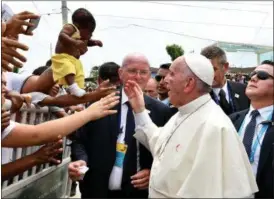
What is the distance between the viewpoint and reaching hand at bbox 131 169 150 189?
2758mm

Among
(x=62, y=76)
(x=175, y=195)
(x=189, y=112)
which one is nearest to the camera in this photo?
(x=175, y=195)

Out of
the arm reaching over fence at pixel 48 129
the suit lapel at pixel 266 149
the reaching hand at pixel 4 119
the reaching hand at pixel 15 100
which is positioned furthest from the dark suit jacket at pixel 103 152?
the reaching hand at pixel 4 119

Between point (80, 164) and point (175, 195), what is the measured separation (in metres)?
0.85

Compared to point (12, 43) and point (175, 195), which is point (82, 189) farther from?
point (12, 43)

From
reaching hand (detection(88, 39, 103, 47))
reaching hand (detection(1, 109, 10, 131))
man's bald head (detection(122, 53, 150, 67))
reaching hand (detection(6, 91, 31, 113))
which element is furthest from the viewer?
reaching hand (detection(88, 39, 103, 47))

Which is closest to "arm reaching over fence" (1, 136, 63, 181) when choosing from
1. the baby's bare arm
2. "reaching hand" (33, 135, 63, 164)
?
"reaching hand" (33, 135, 63, 164)

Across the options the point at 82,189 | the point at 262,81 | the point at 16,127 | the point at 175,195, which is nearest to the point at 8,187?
the point at 82,189

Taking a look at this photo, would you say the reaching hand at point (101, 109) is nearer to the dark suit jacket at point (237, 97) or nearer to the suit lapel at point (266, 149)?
the suit lapel at point (266, 149)

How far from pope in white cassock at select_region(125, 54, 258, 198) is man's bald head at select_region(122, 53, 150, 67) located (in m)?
0.51

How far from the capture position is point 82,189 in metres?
3.09

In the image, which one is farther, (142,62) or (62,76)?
(62,76)

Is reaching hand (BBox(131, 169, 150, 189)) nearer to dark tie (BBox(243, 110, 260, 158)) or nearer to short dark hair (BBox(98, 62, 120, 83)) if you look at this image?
dark tie (BBox(243, 110, 260, 158))

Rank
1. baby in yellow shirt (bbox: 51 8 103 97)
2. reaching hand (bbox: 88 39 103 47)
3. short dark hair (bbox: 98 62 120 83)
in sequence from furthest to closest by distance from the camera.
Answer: short dark hair (bbox: 98 62 120 83) < reaching hand (bbox: 88 39 103 47) < baby in yellow shirt (bbox: 51 8 103 97)

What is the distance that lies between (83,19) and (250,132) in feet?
6.52
